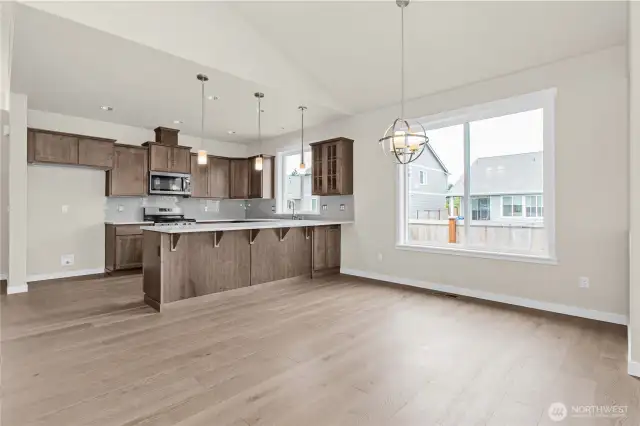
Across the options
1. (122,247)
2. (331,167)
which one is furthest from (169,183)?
(331,167)

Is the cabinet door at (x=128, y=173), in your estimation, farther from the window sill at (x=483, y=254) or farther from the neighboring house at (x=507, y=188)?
the neighboring house at (x=507, y=188)

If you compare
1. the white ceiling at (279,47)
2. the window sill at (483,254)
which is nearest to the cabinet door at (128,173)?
the white ceiling at (279,47)

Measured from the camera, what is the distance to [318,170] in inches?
249

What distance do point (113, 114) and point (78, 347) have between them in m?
4.31

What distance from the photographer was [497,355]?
277 cm

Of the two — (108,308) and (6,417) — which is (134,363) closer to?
(6,417)

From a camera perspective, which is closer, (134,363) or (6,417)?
(6,417)

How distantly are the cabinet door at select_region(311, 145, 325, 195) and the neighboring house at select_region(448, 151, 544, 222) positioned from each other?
2.42m

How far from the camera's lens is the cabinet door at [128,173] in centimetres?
619

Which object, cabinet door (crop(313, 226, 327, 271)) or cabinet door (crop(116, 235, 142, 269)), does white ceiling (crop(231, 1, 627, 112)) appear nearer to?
cabinet door (crop(313, 226, 327, 271))

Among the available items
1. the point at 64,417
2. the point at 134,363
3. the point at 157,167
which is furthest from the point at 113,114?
the point at 64,417

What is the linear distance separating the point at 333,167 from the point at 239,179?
294cm

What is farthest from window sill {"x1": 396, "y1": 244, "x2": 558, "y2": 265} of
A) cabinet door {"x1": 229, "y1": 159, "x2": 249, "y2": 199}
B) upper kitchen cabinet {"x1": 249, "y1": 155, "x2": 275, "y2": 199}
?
cabinet door {"x1": 229, "y1": 159, "x2": 249, "y2": 199}

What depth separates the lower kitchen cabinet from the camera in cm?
590
